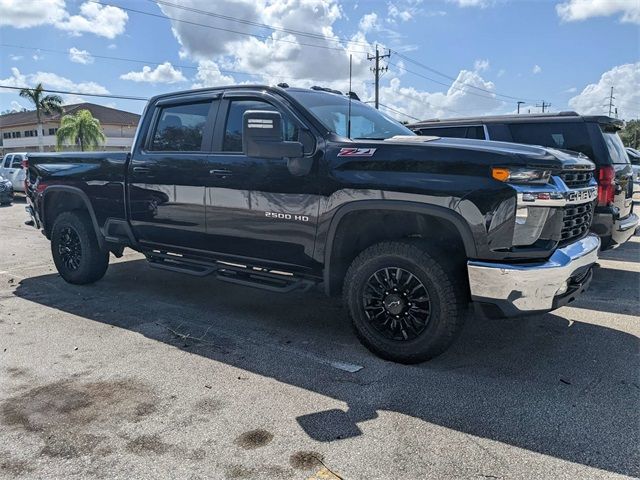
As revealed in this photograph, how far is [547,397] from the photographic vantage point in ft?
11.2

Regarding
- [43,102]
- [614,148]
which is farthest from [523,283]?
[43,102]

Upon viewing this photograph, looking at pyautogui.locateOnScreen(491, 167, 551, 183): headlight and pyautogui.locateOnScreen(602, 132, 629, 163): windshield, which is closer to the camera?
pyautogui.locateOnScreen(491, 167, 551, 183): headlight

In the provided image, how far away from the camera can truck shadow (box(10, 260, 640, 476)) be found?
3023mm

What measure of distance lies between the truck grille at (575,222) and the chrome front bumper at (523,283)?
0.64ft

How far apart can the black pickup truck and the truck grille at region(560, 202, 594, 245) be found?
0.02 m

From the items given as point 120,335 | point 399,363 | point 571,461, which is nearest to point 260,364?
point 399,363

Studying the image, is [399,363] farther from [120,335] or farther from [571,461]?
[120,335]

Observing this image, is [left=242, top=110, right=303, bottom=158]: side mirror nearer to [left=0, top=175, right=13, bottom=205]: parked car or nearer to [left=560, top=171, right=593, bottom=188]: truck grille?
[left=560, top=171, right=593, bottom=188]: truck grille

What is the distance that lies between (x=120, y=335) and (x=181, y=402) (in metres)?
1.55

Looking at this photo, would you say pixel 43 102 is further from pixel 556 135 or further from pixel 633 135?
pixel 633 135

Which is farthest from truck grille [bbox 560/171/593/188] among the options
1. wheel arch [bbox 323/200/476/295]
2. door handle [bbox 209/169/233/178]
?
door handle [bbox 209/169/233/178]

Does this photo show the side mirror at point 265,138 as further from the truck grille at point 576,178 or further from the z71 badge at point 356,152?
the truck grille at point 576,178

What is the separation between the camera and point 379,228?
4164mm

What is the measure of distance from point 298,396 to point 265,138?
1900 mm
